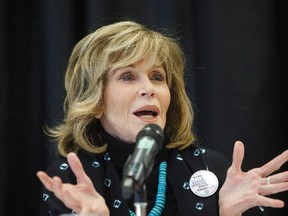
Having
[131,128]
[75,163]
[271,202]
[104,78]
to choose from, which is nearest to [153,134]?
[75,163]

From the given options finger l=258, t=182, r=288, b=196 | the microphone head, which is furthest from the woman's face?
the microphone head

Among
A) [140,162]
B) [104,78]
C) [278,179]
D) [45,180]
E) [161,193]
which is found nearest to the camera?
[140,162]

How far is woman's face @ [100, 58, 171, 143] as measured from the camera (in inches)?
61.7

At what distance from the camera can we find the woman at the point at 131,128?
1536mm

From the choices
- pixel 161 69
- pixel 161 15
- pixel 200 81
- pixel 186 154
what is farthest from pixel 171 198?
pixel 161 15

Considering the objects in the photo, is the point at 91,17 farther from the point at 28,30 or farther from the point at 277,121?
the point at 277,121

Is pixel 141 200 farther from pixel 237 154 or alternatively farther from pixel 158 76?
pixel 158 76

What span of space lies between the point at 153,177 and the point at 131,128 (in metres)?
0.17

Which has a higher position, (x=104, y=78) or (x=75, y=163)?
(x=104, y=78)

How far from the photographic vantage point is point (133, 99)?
5.19ft

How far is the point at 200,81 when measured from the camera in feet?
7.07

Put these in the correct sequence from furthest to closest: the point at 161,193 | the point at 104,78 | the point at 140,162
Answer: the point at 104,78
the point at 161,193
the point at 140,162

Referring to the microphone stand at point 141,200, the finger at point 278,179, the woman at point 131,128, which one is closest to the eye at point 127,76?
the woman at point 131,128

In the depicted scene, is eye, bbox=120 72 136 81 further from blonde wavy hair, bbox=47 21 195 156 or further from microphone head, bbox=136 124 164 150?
microphone head, bbox=136 124 164 150
